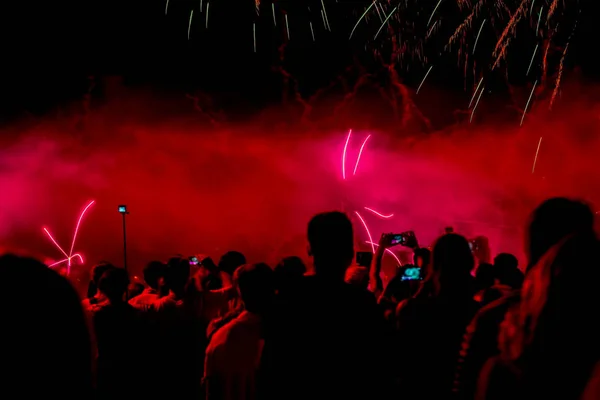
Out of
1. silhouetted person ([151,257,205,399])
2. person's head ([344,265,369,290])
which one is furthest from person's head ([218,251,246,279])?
person's head ([344,265,369,290])

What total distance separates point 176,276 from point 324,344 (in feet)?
7.69

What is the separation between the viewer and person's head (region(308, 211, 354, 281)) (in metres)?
2.22

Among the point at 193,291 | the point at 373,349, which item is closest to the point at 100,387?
the point at 193,291

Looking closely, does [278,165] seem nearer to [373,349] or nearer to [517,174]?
[517,174]

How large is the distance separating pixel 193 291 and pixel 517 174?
1194 centimetres

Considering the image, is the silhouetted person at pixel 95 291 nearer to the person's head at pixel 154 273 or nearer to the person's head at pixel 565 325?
the person's head at pixel 154 273

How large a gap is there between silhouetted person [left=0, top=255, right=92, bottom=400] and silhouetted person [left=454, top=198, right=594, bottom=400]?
1295mm

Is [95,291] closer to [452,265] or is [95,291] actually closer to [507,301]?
[452,265]

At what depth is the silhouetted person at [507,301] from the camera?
2.03 meters

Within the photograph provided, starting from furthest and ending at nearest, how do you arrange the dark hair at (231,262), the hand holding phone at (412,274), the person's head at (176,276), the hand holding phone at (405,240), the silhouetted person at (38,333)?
the hand holding phone at (405,240)
the dark hair at (231,262)
the person's head at (176,276)
the hand holding phone at (412,274)
the silhouetted person at (38,333)

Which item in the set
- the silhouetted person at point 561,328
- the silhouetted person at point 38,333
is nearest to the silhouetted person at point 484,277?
the silhouetted person at point 561,328

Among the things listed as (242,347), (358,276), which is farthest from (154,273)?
Answer: (242,347)

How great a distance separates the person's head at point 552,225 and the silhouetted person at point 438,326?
1.66 feet

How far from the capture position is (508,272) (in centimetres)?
358
